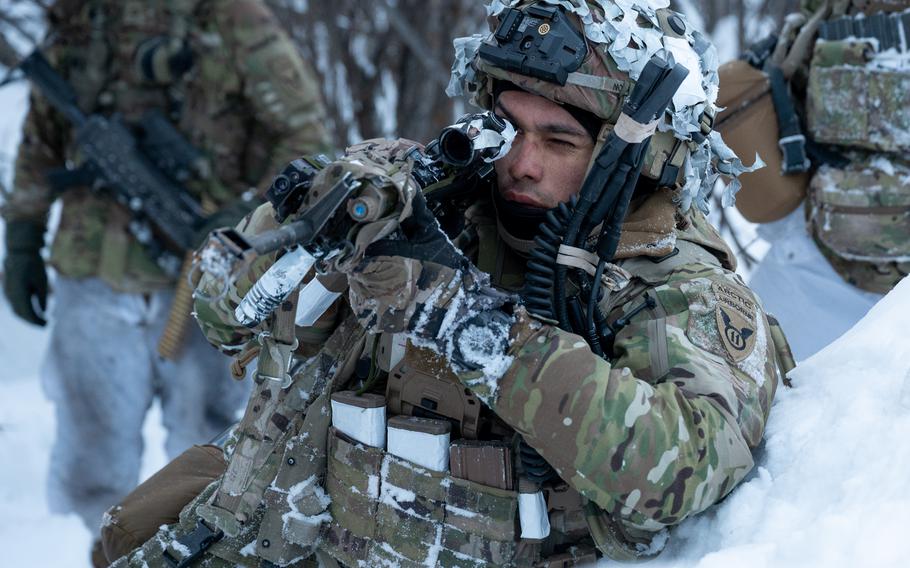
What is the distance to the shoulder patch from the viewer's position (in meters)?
2.13

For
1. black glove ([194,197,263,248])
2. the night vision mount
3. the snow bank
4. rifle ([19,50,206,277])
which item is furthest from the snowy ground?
rifle ([19,50,206,277])

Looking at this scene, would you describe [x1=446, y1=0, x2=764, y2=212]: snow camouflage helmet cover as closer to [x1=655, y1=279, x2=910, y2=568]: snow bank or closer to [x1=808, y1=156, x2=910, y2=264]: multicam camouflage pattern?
[x1=655, y1=279, x2=910, y2=568]: snow bank

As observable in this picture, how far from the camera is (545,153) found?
2400 millimetres

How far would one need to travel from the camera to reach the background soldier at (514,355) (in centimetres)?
194

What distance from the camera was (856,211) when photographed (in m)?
3.68

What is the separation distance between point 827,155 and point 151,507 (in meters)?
2.60

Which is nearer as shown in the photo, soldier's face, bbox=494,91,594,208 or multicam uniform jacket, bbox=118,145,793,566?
multicam uniform jacket, bbox=118,145,793,566

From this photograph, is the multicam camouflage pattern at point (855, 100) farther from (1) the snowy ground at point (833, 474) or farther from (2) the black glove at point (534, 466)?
(2) the black glove at point (534, 466)

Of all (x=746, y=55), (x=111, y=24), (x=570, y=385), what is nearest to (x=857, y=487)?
A: (x=570, y=385)

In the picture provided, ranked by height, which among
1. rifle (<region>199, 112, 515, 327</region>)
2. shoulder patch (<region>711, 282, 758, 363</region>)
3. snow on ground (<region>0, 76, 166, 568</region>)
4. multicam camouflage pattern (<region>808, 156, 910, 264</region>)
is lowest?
snow on ground (<region>0, 76, 166, 568</region>)

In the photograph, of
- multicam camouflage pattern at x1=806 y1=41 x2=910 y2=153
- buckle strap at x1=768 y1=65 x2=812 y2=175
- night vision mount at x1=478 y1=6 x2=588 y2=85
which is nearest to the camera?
night vision mount at x1=478 y1=6 x2=588 y2=85

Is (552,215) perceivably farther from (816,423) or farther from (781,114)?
(781,114)

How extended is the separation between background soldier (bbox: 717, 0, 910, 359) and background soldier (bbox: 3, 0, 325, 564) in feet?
6.25

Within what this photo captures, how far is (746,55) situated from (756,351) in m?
2.15
